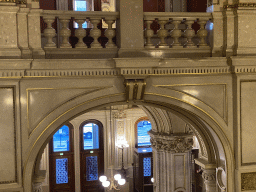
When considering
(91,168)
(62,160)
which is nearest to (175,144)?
(91,168)

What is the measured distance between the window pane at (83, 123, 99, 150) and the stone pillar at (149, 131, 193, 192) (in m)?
5.75

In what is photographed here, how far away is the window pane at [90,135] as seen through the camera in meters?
13.9

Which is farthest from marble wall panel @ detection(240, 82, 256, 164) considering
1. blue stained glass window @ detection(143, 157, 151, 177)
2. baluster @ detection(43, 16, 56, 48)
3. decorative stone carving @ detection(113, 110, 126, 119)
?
decorative stone carving @ detection(113, 110, 126, 119)

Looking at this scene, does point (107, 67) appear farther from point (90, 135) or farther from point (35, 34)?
point (90, 135)

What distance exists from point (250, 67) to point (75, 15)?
2.35m

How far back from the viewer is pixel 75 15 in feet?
14.3

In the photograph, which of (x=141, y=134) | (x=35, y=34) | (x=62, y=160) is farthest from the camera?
(x=141, y=134)

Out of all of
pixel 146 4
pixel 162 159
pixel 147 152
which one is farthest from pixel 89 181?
pixel 146 4

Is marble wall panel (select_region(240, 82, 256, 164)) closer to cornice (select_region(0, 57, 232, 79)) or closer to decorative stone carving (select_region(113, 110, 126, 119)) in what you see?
cornice (select_region(0, 57, 232, 79))

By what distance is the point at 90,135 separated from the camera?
45.6 ft

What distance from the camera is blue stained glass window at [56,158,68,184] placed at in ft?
44.4

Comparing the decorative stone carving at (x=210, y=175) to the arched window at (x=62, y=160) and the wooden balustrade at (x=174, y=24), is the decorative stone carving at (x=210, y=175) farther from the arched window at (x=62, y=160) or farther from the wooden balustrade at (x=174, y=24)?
the arched window at (x=62, y=160)

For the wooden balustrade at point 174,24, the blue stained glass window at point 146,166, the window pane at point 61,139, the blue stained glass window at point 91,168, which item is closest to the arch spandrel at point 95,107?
the wooden balustrade at point 174,24

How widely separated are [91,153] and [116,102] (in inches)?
366
